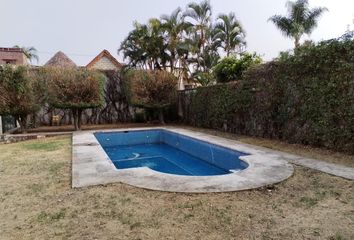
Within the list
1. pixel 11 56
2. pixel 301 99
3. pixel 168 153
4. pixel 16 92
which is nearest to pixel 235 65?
pixel 168 153

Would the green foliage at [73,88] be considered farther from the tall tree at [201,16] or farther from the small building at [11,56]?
the small building at [11,56]

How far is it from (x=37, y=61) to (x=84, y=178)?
31.8 metres

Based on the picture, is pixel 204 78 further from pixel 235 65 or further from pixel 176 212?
pixel 176 212

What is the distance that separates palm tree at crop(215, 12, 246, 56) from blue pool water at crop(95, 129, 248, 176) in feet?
47.6

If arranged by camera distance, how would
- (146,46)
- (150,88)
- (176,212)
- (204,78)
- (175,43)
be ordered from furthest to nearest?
(204,78)
(146,46)
(175,43)
(150,88)
(176,212)

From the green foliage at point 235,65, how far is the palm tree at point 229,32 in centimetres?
987

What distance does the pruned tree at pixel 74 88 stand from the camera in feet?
43.9

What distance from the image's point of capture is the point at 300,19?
80.1 ft

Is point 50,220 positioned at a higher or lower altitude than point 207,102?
lower

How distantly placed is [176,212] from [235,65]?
42.0 ft

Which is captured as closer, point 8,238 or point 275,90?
point 8,238

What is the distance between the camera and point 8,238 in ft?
10.2

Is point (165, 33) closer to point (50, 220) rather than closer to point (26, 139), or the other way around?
point (26, 139)

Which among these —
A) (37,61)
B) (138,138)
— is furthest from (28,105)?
(37,61)
